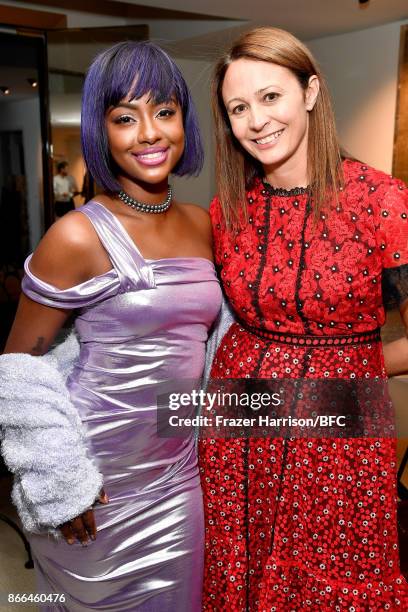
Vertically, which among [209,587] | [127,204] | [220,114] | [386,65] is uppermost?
[386,65]

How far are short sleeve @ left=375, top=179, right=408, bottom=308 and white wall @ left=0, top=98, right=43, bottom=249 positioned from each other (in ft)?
8.09

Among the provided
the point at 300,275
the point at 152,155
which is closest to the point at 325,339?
the point at 300,275

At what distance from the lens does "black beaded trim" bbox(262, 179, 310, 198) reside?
54.2 inches

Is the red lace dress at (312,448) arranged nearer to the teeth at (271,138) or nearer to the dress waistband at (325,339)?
the dress waistband at (325,339)

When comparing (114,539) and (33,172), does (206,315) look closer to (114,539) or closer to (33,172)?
(114,539)

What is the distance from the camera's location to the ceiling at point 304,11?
201 inches

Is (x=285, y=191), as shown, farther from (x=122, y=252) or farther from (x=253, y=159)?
(x=122, y=252)

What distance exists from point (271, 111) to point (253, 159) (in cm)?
23

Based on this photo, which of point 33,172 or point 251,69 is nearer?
point 251,69

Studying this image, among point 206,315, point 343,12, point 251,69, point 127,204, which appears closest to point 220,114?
point 251,69

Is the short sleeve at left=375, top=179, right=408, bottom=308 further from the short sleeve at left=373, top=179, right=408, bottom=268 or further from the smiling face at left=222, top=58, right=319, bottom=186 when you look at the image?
the smiling face at left=222, top=58, right=319, bottom=186

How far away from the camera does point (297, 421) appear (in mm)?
1352

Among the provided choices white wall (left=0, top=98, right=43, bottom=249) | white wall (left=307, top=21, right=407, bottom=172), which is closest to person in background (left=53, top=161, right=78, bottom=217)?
white wall (left=0, top=98, right=43, bottom=249)

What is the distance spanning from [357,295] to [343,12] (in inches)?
207
